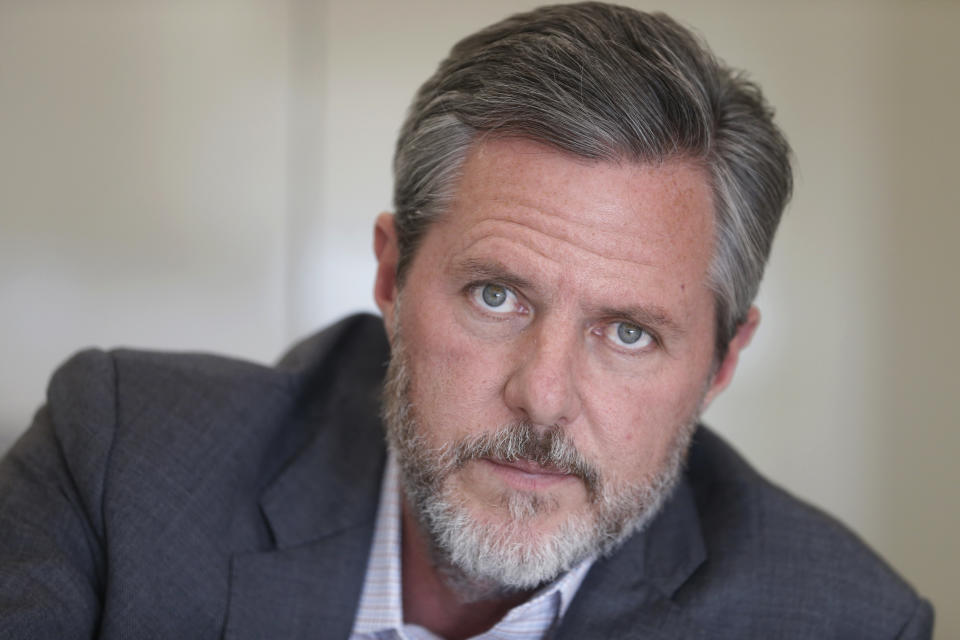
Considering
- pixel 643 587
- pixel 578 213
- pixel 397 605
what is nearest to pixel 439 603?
pixel 397 605

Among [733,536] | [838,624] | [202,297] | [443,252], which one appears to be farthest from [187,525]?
[202,297]

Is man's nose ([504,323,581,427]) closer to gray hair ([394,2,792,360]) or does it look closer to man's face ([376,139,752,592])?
man's face ([376,139,752,592])

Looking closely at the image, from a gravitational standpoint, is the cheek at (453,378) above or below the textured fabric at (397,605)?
above

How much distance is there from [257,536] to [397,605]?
25 cm

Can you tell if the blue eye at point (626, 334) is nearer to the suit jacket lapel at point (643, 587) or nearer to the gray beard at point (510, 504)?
the gray beard at point (510, 504)

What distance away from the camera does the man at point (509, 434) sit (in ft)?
4.75

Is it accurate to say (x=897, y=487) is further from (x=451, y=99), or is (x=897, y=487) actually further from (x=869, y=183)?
(x=451, y=99)

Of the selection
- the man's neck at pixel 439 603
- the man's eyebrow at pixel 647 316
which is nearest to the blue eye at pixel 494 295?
the man's eyebrow at pixel 647 316

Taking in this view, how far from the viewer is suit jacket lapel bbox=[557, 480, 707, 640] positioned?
160 centimetres

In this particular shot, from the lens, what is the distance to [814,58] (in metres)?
3.47

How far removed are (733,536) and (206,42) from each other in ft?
9.16

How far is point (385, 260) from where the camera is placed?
1.77 meters

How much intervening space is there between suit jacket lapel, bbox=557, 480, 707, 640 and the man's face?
5.2 inches

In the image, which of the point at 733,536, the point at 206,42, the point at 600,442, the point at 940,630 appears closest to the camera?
the point at 600,442
